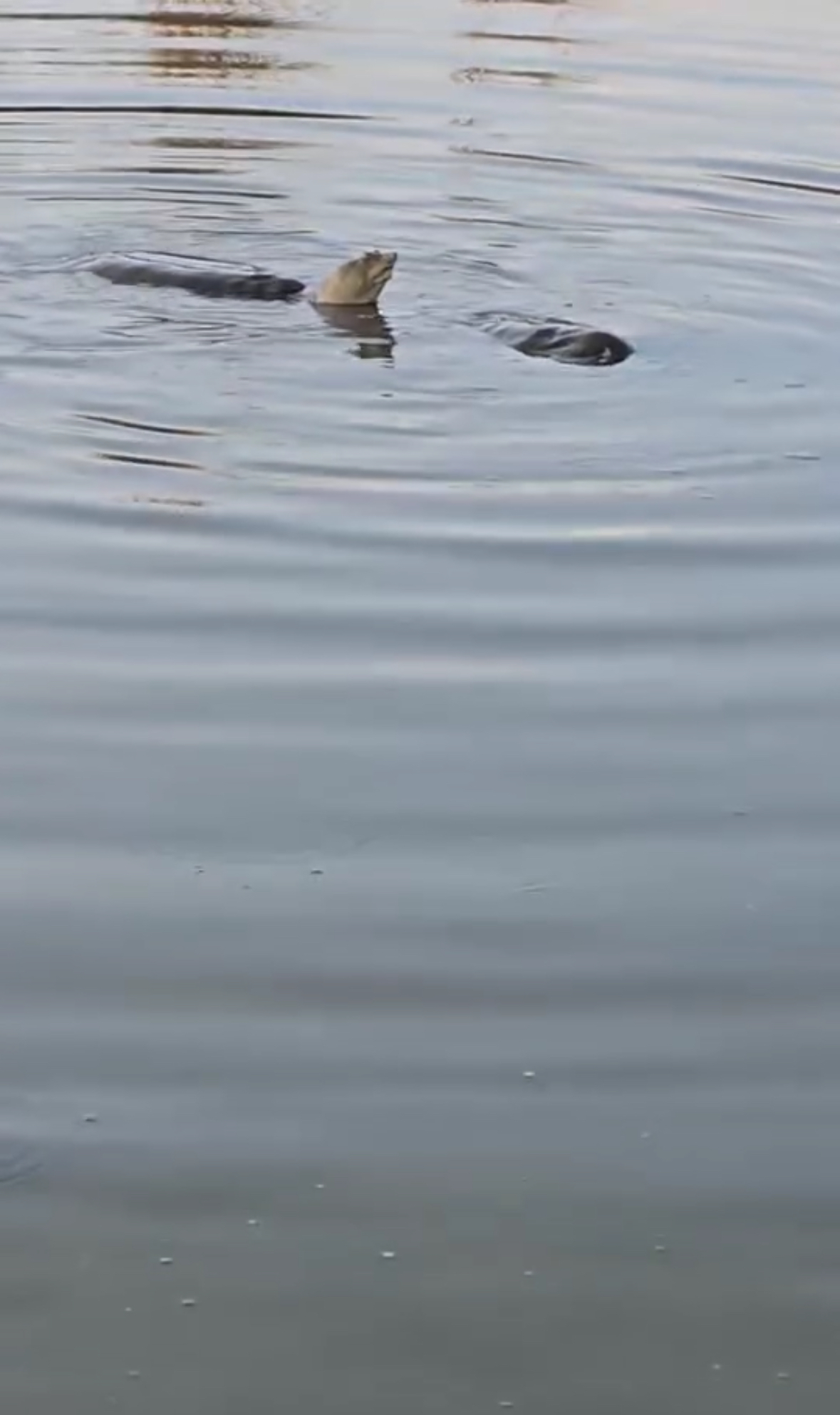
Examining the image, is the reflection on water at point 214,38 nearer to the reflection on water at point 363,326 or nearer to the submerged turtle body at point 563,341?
the reflection on water at point 363,326

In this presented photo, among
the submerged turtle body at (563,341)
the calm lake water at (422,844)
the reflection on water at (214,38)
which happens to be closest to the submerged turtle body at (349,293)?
the submerged turtle body at (563,341)

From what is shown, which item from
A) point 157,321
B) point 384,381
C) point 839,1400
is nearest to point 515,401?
point 384,381

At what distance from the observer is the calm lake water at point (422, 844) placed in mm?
4062

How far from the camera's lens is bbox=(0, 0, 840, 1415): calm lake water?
4062mm

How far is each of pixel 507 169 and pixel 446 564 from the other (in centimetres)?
692

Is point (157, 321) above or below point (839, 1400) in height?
above

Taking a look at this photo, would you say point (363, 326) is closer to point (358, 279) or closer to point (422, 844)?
point (358, 279)

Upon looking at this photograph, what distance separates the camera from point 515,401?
30.1 ft

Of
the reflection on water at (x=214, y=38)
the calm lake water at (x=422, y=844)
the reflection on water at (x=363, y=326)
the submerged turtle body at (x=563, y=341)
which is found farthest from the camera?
the reflection on water at (x=214, y=38)

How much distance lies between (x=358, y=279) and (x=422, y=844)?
5145 millimetres

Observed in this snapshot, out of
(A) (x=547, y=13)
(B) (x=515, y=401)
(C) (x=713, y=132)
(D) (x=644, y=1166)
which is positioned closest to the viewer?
(D) (x=644, y=1166)

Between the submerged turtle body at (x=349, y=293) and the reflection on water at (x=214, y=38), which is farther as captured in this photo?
the reflection on water at (x=214, y=38)

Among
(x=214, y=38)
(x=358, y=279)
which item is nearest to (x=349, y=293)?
(x=358, y=279)

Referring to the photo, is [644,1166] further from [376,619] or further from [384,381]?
[384,381]
